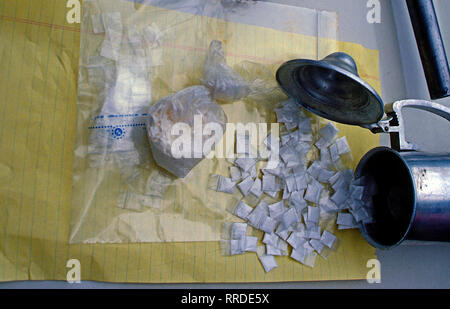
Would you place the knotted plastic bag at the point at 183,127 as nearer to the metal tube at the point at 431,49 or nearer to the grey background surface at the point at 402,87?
the grey background surface at the point at 402,87

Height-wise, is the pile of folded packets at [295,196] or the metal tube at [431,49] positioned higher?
the metal tube at [431,49]

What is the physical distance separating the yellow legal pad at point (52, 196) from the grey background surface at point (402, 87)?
6cm

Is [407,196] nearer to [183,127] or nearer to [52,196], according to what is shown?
[183,127]

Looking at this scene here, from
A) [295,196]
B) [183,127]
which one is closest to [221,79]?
[183,127]

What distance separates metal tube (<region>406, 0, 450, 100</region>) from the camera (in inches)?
24.8

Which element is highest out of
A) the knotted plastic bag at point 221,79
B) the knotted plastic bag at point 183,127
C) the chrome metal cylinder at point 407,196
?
the knotted plastic bag at point 221,79

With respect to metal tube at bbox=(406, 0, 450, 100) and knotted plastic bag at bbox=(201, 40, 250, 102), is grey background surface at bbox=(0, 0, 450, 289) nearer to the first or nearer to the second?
metal tube at bbox=(406, 0, 450, 100)

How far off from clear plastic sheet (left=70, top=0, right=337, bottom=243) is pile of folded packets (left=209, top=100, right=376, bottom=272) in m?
0.04

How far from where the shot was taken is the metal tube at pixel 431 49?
2.07 ft

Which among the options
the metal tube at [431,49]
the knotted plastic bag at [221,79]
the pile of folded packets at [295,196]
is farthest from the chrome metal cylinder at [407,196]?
the knotted plastic bag at [221,79]

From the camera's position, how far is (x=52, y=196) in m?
0.59

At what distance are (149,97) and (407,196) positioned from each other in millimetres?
499
